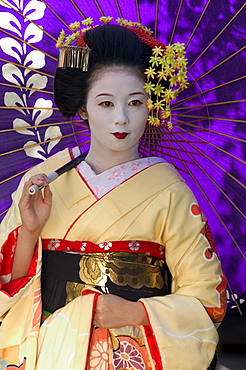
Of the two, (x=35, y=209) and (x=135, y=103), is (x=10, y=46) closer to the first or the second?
(x=135, y=103)

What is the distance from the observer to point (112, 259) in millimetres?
2117

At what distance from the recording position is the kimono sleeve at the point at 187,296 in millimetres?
2006

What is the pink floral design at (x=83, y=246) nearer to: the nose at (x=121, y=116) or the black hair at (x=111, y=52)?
the nose at (x=121, y=116)

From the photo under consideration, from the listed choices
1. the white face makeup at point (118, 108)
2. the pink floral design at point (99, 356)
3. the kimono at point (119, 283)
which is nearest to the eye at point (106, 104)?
the white face makeup at point (118, 108)

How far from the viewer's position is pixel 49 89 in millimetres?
2529

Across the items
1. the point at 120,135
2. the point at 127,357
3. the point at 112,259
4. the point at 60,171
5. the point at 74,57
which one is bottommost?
the point at 127,357

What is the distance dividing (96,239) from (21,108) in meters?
0.72

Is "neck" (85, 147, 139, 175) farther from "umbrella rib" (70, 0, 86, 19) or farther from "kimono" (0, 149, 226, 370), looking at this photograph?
"umbrella rib" (70, 0, 86, 19)

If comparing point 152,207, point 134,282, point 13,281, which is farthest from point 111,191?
point 13,281

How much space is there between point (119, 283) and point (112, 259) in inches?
3.4

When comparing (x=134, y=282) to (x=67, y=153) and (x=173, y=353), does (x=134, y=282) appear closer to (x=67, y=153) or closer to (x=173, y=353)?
(x=173, y=353)

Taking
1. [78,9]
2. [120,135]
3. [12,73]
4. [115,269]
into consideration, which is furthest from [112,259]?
[78,9]

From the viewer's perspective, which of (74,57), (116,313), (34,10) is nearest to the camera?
(116,313)

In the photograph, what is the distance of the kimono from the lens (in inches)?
79.4
